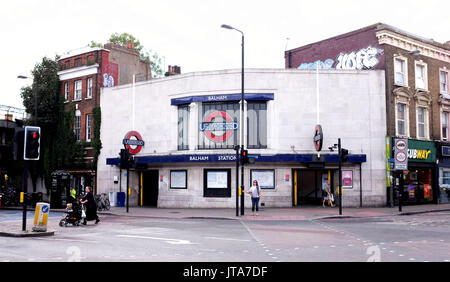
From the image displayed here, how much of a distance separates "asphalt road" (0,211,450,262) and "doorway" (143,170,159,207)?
16941mm

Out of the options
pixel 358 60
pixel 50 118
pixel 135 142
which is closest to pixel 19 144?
pixel 135 142

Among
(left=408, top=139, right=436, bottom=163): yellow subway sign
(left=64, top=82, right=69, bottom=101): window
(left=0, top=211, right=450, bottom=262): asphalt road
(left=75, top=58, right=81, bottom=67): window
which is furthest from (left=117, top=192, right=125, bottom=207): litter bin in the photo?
(left=408, top=139, right=436, bottom=163): yellow subway sign

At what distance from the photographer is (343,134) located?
28.9m

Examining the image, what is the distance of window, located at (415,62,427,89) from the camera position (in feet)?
107

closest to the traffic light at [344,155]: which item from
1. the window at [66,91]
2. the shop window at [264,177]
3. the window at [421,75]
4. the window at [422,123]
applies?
the shop window at [264,177]

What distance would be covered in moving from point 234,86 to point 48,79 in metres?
18.0

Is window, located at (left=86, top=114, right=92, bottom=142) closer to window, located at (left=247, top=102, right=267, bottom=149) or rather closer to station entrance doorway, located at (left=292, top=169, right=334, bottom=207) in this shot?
window, located at (left=247, top=102, right=267, bottom=149)

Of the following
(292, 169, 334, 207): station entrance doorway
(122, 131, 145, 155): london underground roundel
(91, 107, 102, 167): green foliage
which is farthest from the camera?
(91, 107, 102, 167): green foliage

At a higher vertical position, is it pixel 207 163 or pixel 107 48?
pixel 107 48

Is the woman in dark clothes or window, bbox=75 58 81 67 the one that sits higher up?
window, bbox=75 58 81 67

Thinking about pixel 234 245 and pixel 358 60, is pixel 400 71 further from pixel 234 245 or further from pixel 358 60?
pixel 234 245
